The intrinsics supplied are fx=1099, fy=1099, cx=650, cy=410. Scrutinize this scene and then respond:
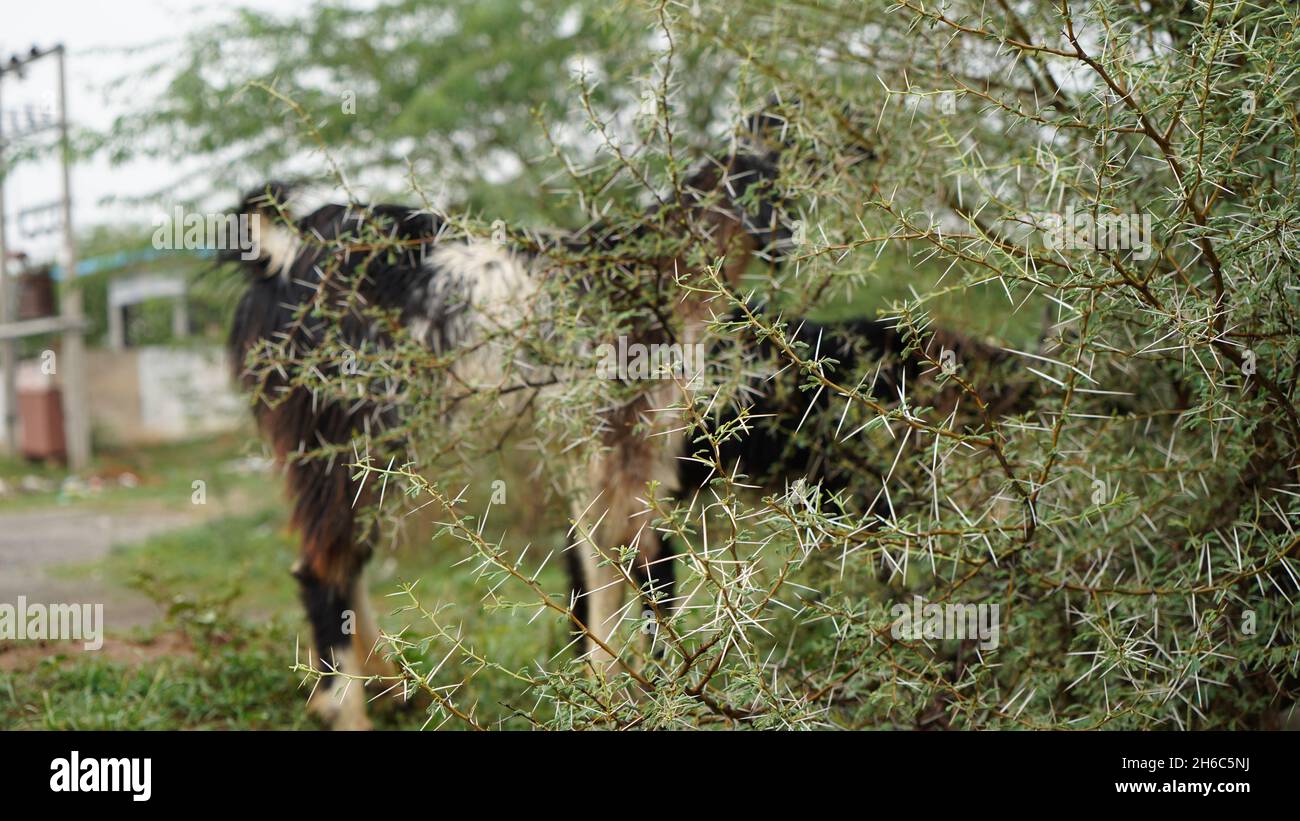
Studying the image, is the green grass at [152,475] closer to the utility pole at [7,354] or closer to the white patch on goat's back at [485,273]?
the utility pole at [7,354]

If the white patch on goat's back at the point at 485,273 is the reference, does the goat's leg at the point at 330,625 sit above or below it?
below

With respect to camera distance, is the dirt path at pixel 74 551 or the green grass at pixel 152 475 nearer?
the dirt path at pixel 74 551

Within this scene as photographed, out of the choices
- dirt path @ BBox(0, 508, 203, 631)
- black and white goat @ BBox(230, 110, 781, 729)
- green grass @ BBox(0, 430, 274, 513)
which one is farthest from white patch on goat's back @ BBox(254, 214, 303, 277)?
green grass @ BBox(0, 430, 274, 513)

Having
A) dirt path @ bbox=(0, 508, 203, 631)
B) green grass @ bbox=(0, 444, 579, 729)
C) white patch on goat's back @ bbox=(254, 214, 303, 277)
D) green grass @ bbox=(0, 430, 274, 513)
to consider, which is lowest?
green grass @ bbox=(0, 444, 579, 729)

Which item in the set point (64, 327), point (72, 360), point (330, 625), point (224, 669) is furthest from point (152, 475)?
point (330, 625)

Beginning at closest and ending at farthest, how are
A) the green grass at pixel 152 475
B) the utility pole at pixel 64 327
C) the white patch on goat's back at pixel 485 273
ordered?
the white patch on goat's back at pixel 485 273 → the utility pole at pixel 64 327 → the green grass at pixel 152 475

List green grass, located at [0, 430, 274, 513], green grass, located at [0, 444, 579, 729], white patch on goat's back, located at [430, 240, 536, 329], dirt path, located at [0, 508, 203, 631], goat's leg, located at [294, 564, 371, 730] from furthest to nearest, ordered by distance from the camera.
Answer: green grass, located at [0, 430, 274, 513]
dirt path, located at [0, 508, 203, 631]
goat's leg, located at [294, 564, 371, 730]
green grass, located at [0, 444, 579, 729]
white patch on goat's back, located at [430, 240, 536, 329]

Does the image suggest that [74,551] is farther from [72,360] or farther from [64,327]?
[72,360]

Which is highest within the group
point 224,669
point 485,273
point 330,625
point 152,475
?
point 485,273

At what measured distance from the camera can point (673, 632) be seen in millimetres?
2332

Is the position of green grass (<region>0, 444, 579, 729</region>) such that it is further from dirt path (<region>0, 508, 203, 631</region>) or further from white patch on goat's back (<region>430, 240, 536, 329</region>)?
white patch on goat's back (<region>430, 240, 536, 329</region>)

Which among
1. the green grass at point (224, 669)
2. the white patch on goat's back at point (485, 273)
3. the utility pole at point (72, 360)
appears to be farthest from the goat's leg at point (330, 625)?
the utility pole at point (72, 360)
